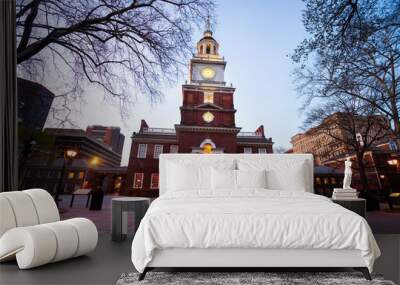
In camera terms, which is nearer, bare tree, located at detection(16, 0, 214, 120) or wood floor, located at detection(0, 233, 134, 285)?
wood floor, located at detection(0, 233, 134, 285)

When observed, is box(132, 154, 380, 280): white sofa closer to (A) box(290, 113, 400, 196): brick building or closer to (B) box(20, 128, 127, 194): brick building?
(A) box(290, 113, 400, 196): brick building

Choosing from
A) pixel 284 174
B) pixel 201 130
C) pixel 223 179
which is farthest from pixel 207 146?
pixel 284 174

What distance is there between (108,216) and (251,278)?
270 centimetres

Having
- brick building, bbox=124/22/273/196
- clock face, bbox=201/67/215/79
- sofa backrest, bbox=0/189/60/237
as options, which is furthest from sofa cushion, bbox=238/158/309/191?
sofa backrest, bbox=0/189/60/237

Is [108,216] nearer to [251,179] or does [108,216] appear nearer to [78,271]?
[78,271]

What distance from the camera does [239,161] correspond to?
3885mm

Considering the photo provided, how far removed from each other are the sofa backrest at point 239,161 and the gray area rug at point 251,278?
1532 mm

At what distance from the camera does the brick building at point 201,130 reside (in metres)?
4.58

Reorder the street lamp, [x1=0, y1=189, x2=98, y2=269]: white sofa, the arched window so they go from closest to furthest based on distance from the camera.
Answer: [x1=0, y1=189, x2=98, y2=269]: white sofa → the street lamp → the arched window

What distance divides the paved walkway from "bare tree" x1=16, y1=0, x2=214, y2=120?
1.63 metres

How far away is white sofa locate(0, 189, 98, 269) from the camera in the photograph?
95.7 inches

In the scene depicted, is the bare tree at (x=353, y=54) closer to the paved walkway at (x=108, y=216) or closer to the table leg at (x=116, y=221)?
the paved walkway at (x=108, y=216)

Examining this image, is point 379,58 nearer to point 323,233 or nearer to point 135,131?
point 323,233

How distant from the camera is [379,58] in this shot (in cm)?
438
